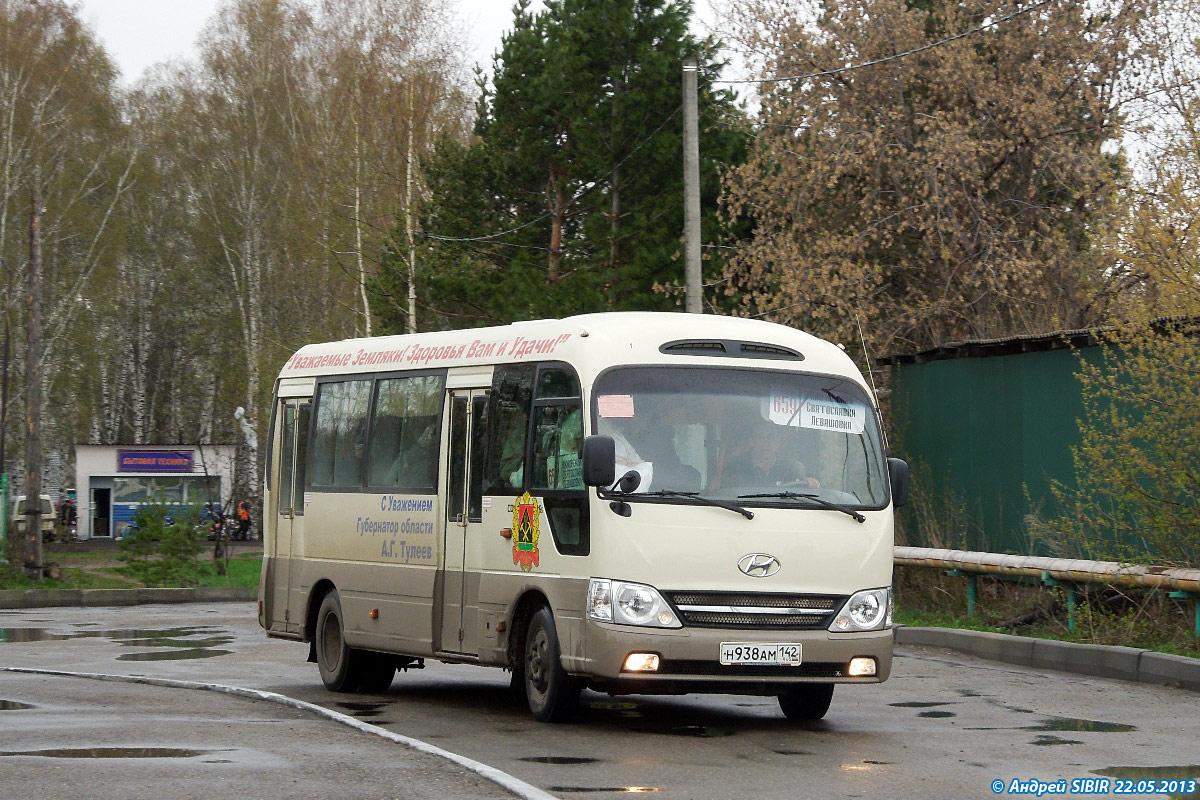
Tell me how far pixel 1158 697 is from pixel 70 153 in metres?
50.2

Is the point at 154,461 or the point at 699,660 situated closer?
the point at 699,660

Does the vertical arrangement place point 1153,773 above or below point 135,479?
below

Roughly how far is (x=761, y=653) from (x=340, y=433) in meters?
5.18

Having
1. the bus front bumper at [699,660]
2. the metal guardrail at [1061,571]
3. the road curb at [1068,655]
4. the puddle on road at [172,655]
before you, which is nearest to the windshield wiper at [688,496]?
the bus front bumper at [699,660]

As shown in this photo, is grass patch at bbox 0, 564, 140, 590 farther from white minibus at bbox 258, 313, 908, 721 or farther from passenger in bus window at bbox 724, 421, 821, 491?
passenger in bus window at bbox 724, 421, 821, 491

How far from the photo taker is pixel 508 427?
1215 centimetres

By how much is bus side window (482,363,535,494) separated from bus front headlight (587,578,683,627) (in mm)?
1395

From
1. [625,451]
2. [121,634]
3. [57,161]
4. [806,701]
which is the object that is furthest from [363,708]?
[57,161]

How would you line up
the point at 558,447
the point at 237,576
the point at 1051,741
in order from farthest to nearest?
the point at 237,576, the point at 558,447, the point at 1051,741

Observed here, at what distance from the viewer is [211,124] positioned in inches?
2344

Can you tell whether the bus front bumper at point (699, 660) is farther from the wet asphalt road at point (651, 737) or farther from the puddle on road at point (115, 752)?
the puddle on road at point (115, 752)

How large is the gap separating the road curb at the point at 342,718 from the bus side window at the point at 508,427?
1.87m

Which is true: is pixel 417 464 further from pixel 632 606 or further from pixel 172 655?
pixel 172 655

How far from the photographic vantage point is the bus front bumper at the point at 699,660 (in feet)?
34.6
